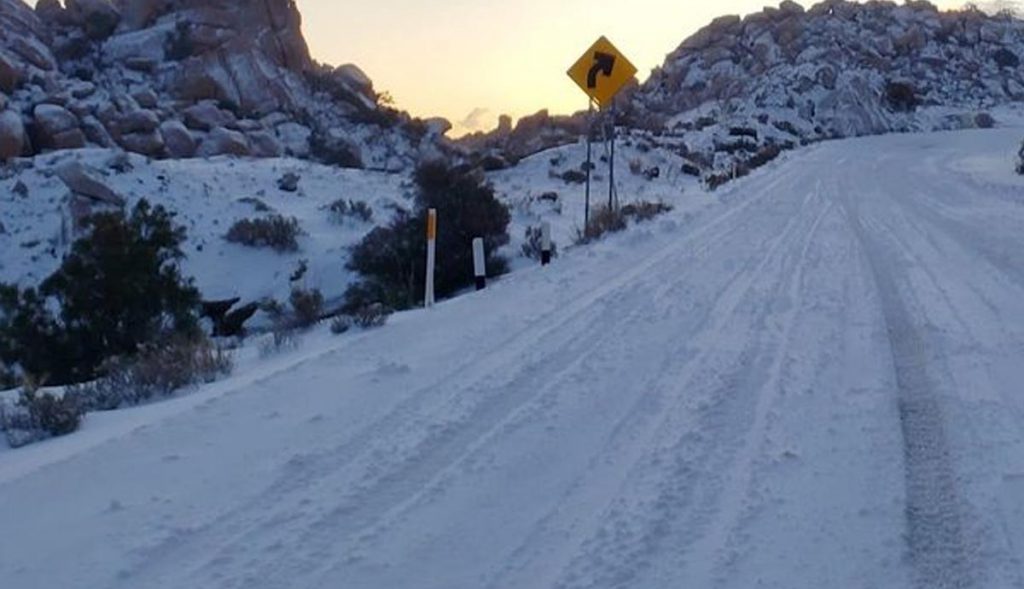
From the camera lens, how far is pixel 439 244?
65.7 ft

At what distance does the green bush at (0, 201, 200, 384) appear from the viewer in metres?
16.1

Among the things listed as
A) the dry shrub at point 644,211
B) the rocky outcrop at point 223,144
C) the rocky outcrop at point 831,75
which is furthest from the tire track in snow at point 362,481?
the rocky outcrop at point 831,75

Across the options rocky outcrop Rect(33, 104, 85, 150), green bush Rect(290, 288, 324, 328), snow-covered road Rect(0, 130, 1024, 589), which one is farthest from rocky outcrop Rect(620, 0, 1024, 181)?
snow-covered road Rect(0, 130, 1024, 589)

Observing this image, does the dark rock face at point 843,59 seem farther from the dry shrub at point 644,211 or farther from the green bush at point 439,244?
the green bush at point 439,244

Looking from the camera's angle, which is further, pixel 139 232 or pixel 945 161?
pixel 945 161

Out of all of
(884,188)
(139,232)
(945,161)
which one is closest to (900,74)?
(945,161)

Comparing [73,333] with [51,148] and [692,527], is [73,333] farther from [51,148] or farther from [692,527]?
[51,148]

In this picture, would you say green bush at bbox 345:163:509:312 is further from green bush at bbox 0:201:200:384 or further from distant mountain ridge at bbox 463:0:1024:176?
distant mountain ridge at bbox 463:0:1024:176

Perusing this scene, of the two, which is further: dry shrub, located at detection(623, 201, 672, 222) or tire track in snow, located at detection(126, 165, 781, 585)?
dry shrub, located at detection(623, 201, 672, 222)

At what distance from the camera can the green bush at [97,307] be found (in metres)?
16.1

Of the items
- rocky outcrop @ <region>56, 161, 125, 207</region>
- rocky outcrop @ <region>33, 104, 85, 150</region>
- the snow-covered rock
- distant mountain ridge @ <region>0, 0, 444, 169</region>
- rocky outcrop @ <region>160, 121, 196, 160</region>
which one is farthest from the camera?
rocky outcrop @ <region>160, 121, 196, 160</region>

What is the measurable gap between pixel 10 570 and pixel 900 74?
95411 mm

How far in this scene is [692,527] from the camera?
17.4ft

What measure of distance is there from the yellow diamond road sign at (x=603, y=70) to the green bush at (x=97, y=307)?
312 inches
